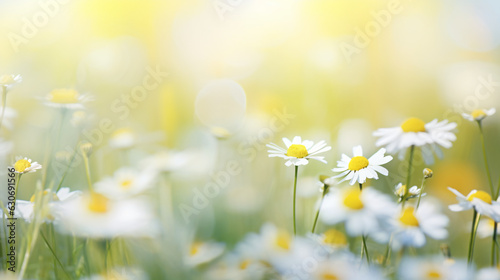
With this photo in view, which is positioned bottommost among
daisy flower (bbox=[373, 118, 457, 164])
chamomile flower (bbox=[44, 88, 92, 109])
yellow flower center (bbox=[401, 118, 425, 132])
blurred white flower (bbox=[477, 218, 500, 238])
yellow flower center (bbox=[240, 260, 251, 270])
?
blurred white flower (bbox=[477, 218, 500, 238])

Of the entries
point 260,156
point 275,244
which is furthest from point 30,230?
point 260,156

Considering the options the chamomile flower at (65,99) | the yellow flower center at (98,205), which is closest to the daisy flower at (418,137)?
the yellow flower center at (98,205)

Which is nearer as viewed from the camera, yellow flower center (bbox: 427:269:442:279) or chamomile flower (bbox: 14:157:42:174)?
yellow flower center (bbox: 427:269:442:279)

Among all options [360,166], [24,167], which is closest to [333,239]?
[360,166]

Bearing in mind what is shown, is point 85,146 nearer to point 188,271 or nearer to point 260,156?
point 188,271

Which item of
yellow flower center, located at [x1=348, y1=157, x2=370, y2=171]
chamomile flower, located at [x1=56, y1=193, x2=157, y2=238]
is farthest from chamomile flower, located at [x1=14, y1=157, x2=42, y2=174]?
yellow flower center, located at [x1=348, y1=157, x2=370, y2=171]

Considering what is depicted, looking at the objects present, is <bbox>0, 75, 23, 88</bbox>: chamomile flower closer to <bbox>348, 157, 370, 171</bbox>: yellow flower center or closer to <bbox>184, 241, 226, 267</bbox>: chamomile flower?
<bbox>184, 241, 226, 267</bbox>: chamomile flower

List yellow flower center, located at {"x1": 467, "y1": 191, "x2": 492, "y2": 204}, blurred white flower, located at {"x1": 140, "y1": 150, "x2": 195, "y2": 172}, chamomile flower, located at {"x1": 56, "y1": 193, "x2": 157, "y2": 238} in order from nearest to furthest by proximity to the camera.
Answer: chamomile flower, located at {"x1": 56, "y1": 193, "x2": 157, "y2": 238} < yellow flower center, located at {"x1": 467, "y1": 191, "x2": 492, "y2": 204} < blurred white flower, located at {"x1": 140, "y1": 150, "x2": 195, "y2": 172}
